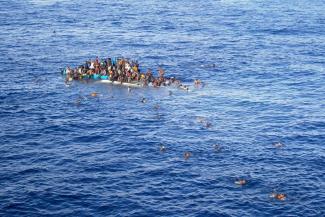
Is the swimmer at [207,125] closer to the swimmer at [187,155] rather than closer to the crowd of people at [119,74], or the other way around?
the swimmer at [187,155]

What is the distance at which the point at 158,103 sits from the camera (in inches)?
2832

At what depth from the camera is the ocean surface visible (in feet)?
156

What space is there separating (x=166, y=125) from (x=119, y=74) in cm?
2028

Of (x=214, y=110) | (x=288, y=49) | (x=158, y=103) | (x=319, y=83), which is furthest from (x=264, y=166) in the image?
(x=288, y=49)

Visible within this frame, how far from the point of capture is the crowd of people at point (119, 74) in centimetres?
8069

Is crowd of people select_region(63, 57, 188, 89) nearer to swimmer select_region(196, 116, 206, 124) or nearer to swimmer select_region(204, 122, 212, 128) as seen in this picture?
swimmer select_region(196, 116, 206, 124)

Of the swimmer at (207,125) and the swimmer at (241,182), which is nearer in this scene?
the swimmer at (241,182)

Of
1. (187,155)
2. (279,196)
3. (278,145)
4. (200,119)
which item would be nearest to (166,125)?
(200,119)

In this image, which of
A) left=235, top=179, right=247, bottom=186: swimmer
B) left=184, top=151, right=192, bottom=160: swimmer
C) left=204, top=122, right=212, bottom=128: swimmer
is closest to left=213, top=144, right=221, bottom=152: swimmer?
left=184, top=151, right=192, bottom=160: swimmer

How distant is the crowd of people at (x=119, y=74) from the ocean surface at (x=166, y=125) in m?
2.43

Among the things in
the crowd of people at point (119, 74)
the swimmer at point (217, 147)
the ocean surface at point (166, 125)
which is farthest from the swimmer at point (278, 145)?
the crowd of people at point (119, 74)

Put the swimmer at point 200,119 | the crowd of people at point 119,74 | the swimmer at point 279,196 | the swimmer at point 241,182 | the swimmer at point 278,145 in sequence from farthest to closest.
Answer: the crowd of people at point 119,74 → the swimmer at point 200,119 → the swimmer at point 278,145 → the swimmer at point 241,182 → the swimmer at point 279,196

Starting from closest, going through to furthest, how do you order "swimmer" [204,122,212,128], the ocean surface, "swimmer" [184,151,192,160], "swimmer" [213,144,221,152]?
the ocean surface
"swimmer" [184,151,192,160]
"swimmer" [213,144,221,152]
"swimmer" [204,122,212,128]

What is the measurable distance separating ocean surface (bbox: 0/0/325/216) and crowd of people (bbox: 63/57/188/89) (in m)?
2.43
